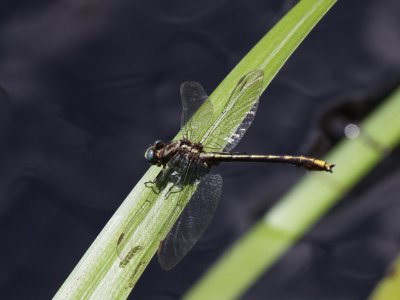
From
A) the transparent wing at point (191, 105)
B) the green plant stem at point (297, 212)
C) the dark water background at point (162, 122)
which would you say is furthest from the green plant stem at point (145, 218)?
the dark water background at point (162, 122)

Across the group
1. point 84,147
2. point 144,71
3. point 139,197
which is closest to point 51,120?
Result: point 84,147

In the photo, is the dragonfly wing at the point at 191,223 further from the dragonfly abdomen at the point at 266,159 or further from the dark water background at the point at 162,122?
the dark water background at the point at 162,122

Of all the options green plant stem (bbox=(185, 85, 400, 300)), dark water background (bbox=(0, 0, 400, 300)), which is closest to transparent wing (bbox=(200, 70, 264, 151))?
green plant stem (bbox=(185, 85, 400, 300))

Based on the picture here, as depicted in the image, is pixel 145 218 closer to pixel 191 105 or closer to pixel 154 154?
pixel 154 154

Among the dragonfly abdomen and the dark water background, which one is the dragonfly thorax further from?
the dark water background

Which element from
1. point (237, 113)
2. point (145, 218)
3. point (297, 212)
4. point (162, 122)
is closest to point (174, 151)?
point (237, 113)

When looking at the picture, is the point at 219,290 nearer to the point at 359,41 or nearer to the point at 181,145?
the point at 181,145

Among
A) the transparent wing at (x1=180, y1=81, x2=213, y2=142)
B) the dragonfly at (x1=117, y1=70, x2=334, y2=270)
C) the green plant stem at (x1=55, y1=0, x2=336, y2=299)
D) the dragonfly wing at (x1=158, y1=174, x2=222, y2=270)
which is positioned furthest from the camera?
the transparent wing at (x1=180, y1=81, x2=213, y2=142)
